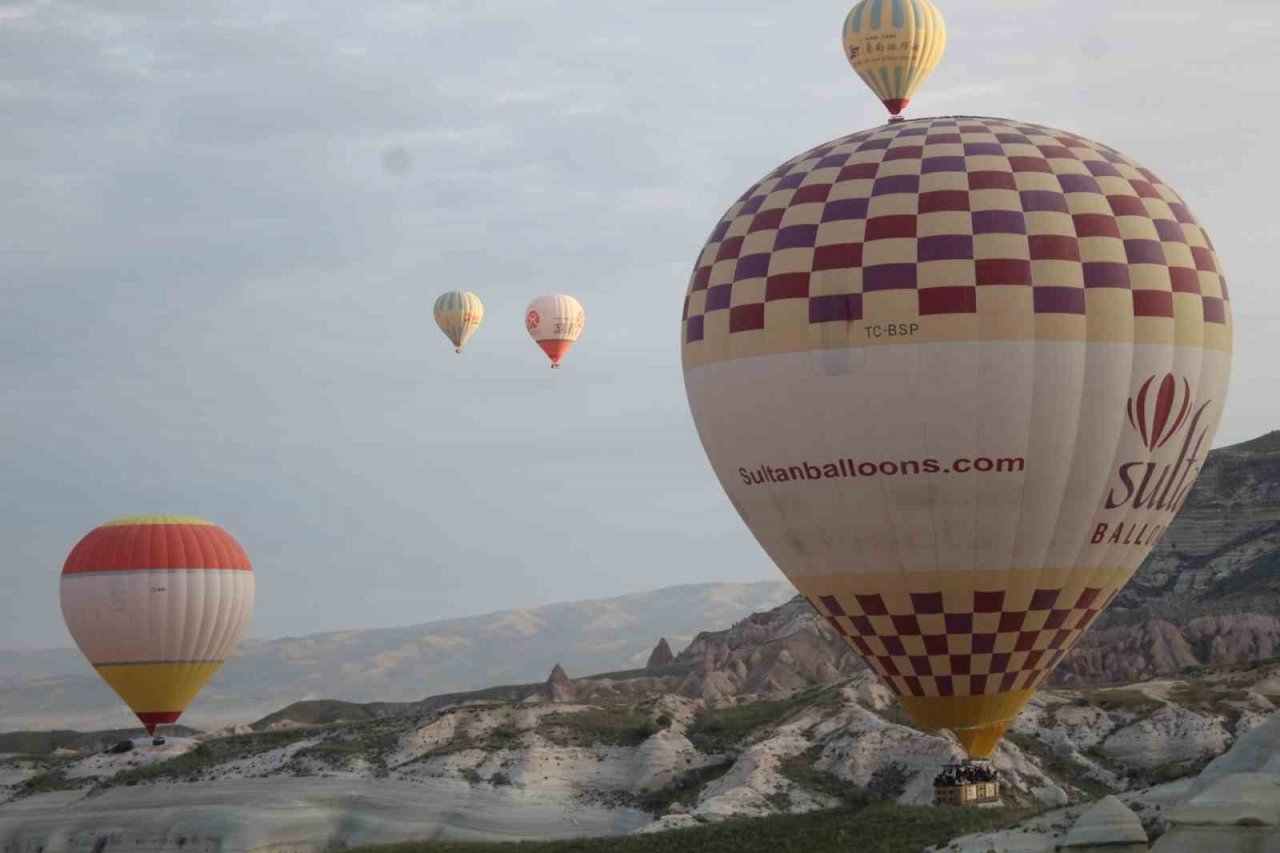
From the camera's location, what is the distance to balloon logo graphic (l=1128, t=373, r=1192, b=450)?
49.4 m

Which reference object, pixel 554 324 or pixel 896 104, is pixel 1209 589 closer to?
pixel 554 324

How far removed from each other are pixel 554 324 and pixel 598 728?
28701 mm

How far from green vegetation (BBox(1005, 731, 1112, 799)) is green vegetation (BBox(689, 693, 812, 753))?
12610mm

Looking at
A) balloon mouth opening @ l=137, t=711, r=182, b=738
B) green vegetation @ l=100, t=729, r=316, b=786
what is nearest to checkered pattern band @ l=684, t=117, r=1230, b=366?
green vegetation @ l=100, t=729, r=316, b=786

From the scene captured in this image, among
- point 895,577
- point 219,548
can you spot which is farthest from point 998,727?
point 219,548

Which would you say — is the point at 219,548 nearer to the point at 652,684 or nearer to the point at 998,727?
the point at 652,684

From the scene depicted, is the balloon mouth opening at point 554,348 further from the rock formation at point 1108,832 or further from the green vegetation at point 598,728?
the rock formation at point 1108,832

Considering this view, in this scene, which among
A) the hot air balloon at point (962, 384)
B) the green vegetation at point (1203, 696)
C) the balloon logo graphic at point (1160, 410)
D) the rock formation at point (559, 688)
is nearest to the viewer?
the hot air balloon at point (962, 384)

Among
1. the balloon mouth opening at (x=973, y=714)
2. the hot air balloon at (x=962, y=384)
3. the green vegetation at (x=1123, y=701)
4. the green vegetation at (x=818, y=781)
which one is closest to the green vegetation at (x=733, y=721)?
the green vegetation at (x=818, y=781)

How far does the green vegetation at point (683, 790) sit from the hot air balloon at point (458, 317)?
3808 centimetres

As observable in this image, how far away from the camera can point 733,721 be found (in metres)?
96.0

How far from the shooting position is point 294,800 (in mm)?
86812

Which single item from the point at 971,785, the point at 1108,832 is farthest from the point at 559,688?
the point at 1108,832

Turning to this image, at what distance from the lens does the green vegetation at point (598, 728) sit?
92438 mm
